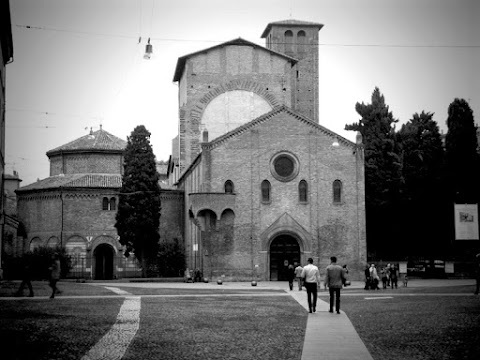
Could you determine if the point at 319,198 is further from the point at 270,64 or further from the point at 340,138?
the point at 270,64

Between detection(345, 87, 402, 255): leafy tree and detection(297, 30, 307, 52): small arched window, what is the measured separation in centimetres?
1150

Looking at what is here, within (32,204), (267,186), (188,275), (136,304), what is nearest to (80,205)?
(32,204)

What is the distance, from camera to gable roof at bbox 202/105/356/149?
4966cm

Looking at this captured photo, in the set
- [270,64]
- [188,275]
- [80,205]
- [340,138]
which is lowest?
[188,275]

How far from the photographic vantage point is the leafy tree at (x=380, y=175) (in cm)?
5834

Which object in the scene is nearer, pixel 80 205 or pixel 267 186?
pixel 267 186

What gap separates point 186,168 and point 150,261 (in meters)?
8.20

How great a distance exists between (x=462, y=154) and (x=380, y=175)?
245 inches

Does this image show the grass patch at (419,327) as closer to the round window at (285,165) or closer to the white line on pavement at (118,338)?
the white line on pavement at (118,338)

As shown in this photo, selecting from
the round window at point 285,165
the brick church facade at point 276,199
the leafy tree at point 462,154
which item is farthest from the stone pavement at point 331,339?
the leafy tree at point 462,154

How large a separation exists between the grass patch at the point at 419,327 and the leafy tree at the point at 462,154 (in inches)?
1164

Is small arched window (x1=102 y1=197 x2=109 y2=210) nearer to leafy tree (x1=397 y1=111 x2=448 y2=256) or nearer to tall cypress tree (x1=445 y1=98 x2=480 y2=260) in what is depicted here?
leafy tree (x1=397 y1=111 x2=448 y2=256)

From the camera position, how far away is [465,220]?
155 ft

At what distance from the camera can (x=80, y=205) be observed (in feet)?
193
